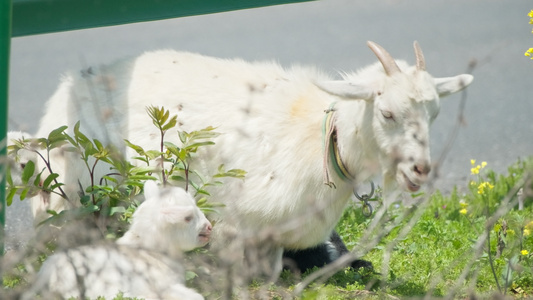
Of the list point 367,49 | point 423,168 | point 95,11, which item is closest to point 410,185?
point 423,168

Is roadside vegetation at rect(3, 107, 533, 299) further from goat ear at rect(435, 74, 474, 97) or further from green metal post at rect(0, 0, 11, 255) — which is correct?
goat ear at rect(435, 74, 474, 97)

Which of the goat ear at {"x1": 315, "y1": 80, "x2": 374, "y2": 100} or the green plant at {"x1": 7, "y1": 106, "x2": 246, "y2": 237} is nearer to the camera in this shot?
the goat ear at {"x1": 315, "y1": 80, "x2": 374, "y2": 100}

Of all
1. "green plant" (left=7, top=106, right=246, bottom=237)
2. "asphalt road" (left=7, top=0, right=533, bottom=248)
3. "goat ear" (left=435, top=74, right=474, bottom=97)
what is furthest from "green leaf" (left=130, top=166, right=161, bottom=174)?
"asphalt road" (left=7, top=0, right=533, bottom=248)

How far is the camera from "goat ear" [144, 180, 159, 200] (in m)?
4.27

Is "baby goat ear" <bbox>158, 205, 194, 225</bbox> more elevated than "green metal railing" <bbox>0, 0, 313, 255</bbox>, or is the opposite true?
"green metal railing" <bbox>0, 0, 313, 255</bbox>

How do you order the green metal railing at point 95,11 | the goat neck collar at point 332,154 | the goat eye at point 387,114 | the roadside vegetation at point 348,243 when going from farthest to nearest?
the green metal railing at point 95,11 < the goat neck collar at point 332,154 < the roadside vegetation at point 348,243 < the goat eye at point 387,114

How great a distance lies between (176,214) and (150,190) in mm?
264

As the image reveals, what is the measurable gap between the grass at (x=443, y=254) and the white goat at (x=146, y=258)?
148mm

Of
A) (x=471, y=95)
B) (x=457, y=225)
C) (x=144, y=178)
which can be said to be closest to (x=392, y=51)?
(x=471, y=95)

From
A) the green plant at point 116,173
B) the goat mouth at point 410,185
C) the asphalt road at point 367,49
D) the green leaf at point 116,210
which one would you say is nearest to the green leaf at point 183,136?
the green plant at point 116,173

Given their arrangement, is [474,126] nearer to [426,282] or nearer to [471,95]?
[471,95]

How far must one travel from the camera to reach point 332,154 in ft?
15.4

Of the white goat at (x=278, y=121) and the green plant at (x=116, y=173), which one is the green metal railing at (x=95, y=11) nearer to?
the white goat at (x=278, y=121)

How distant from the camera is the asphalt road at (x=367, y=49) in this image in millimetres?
8906
